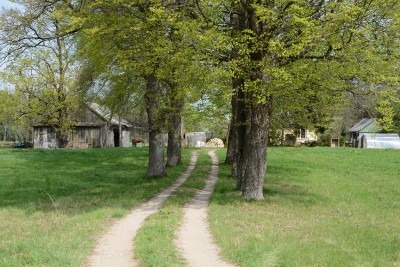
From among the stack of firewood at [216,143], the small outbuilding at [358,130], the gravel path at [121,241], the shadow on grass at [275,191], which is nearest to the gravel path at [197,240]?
the gravel path at [121,241]

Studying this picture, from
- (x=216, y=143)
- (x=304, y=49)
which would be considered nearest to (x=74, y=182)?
(x=304, y=49)

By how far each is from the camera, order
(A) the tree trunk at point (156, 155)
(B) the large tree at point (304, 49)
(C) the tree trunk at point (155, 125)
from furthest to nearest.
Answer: (A) the tree trunk at point (156, 155), (C) the tree trunk at point (155, 125), (B) the large tree at point (304, 49)

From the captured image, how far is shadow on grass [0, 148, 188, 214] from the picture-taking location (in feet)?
49.2

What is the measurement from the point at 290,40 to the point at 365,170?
1557cm

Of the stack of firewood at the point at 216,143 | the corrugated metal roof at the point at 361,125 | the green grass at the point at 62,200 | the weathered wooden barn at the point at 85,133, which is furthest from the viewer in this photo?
the corrugated metal roof at the point at 361,125

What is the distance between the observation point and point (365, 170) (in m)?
27.4

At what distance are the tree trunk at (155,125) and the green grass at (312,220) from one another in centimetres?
307

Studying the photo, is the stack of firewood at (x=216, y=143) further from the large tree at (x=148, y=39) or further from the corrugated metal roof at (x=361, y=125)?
the large tree at (x=148, y=39)

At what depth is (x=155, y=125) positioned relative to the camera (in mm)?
20000

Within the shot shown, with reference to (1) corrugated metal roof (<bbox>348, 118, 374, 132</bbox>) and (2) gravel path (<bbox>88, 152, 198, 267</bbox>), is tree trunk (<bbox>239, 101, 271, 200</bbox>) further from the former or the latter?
(1) corrugated metal roof (<bbox>348, 118, 374, 132</bbox>)

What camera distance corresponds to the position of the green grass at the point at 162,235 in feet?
25.2

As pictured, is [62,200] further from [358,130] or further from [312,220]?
[358,130]

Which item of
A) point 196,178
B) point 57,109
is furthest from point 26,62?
point 196,178

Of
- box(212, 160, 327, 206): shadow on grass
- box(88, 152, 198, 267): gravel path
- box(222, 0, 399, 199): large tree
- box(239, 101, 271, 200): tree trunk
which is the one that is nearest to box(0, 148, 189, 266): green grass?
box(88, 152, 198, 267): gravel path
